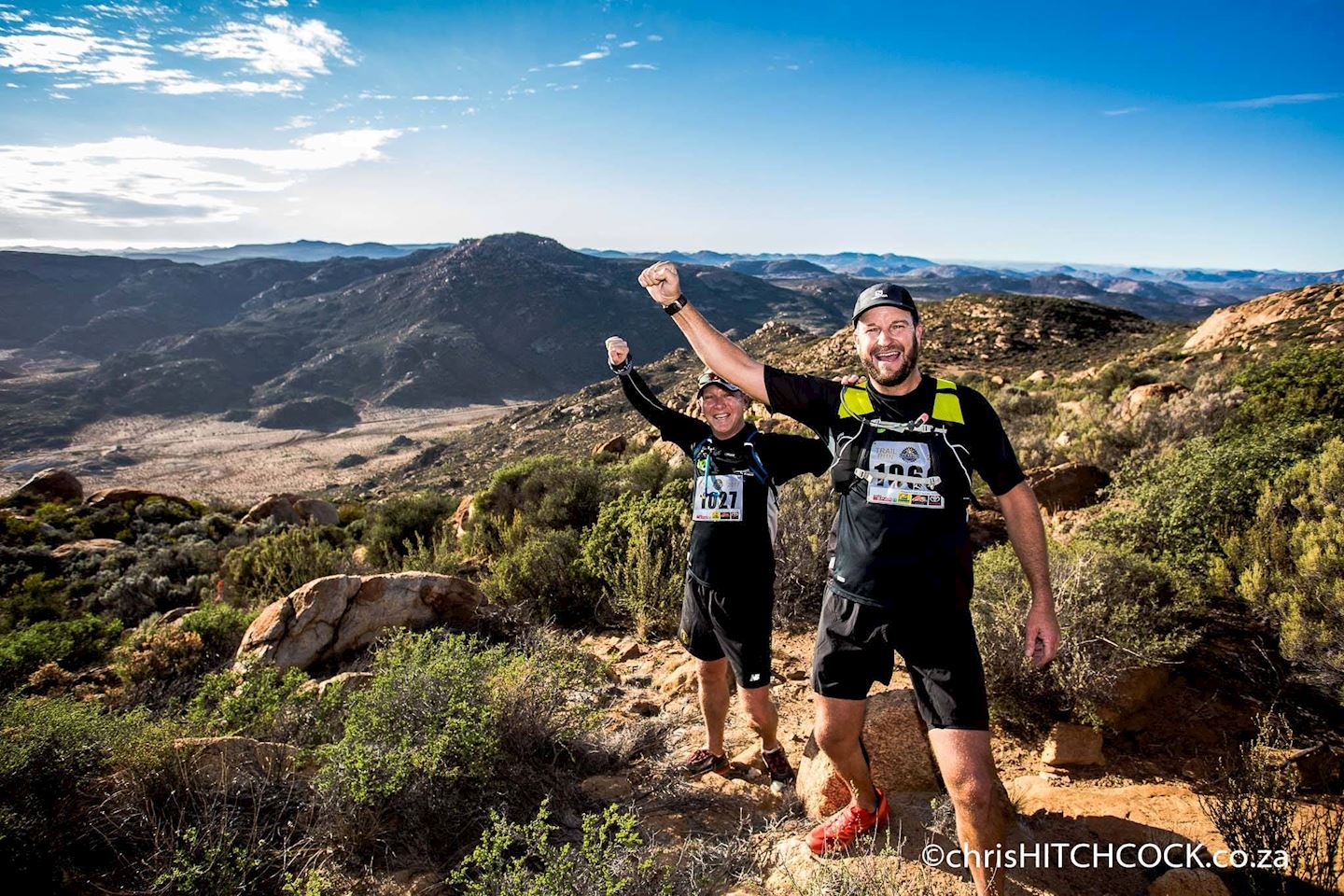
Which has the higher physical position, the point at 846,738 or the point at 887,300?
the point at 887,300

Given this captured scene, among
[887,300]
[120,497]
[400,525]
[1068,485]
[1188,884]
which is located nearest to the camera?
[1188,884]

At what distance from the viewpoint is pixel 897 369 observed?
2260 mm

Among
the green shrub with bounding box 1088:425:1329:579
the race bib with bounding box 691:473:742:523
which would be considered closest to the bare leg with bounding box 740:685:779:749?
the race bib with bounding box 691:473:742:523

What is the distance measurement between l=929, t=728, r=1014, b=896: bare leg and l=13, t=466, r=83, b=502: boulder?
18158mm

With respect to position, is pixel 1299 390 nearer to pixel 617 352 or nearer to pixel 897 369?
pixel 897 369

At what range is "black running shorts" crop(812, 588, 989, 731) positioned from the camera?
2.10 metres

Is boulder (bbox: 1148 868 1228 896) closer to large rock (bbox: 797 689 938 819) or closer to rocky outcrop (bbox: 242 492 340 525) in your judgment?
large rock (bbox: 797 689 938 819)

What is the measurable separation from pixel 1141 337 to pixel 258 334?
314 feet

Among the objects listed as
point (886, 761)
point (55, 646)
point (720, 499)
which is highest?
point (720, 499)

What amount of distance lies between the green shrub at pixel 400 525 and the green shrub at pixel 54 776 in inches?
190

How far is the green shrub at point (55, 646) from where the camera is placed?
16.3ft

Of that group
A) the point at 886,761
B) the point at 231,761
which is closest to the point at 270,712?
the point at 231,761

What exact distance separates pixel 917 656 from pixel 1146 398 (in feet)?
30.9

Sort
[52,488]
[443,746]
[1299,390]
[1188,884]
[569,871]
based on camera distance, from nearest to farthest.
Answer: [569,871], [1188,884], [443,746], [1299,390], [52,488]
